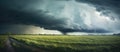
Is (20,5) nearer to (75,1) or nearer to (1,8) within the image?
(1,8)

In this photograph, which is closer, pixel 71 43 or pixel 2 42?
pixel 2 42

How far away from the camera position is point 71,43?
5684 mm

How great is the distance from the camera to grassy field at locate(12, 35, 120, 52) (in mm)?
5621

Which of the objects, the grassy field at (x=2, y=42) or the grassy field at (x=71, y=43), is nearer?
the grassy field at (x=2, y=42)

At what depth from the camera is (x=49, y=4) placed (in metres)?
5.78

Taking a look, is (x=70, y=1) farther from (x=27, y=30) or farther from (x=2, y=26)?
(x=2, y=26)

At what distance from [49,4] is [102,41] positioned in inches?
49.7

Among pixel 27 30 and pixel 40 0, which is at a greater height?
pixel 40 0

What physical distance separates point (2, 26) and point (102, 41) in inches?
76.7

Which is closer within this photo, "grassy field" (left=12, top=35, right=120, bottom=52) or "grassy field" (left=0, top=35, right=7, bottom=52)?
"grassy field" (left=0, top=35, right=7, bottom=52)

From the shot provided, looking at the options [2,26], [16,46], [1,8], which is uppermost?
[1,8]

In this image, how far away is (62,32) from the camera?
5.73 m

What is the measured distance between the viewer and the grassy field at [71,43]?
5621mm

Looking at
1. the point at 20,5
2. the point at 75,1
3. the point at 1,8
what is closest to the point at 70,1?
the point at 75,1
